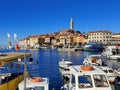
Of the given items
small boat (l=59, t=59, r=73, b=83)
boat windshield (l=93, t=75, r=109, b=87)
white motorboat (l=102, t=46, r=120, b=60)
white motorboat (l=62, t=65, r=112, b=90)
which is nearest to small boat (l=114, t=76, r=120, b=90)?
small boat (l=59, t=59, r=73, b=83)

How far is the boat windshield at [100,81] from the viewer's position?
1683cm

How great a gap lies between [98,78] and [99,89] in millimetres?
1215

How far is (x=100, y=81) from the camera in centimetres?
1711

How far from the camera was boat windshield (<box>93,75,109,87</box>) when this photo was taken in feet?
55.2

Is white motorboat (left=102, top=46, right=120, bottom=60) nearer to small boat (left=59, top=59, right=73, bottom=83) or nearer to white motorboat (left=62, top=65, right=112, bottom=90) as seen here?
small boat (left=59, top=59, right=73, bottom=83)

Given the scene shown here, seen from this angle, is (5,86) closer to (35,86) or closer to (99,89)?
(35,86)

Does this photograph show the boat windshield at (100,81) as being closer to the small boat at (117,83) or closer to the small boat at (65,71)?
the small boat at (117,83)

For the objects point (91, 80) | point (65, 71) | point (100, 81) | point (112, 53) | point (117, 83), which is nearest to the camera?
point (91, 80)

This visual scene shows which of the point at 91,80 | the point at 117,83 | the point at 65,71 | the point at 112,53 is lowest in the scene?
the point at 117,83

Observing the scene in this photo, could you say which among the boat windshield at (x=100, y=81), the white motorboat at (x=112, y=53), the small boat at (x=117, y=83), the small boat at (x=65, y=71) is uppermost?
the white motorboat at (x=112, y=53)

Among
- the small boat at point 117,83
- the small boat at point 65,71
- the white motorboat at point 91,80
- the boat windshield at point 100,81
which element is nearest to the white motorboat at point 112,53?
the small boat at point 65,71

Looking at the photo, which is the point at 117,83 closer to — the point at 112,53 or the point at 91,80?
the point at 91,80

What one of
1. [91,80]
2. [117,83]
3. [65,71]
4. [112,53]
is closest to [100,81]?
[91,80]

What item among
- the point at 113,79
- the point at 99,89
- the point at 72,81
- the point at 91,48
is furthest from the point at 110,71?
the point at 91,48
